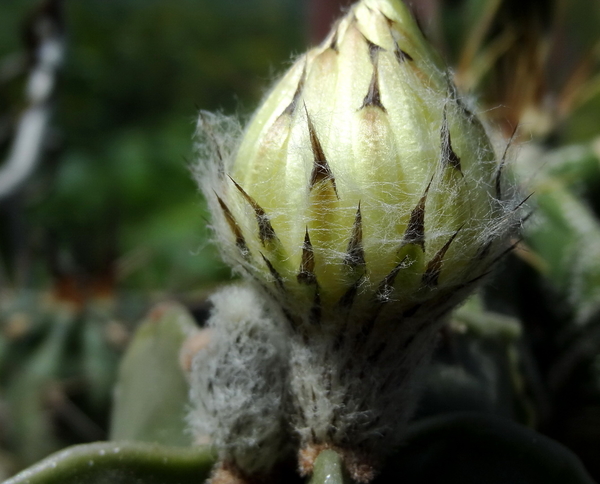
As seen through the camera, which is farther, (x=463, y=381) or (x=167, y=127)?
(x=167, y=127)

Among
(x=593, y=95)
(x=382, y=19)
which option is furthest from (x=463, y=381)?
(x=593, y=95)

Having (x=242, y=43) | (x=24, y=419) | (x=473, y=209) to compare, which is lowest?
(x=473, y=209)

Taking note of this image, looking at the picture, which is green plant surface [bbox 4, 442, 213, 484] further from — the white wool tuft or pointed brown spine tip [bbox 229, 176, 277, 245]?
pointed brown spine tip [bbox 229, 176, 277, 245]

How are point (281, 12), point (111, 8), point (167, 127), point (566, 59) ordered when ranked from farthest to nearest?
point (281, 12) → point (111, 8) → point (167, 127) → point (566, 59)

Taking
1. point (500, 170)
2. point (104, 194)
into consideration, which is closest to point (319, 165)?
point (500, 170)

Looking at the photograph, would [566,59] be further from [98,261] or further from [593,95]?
[98,261]

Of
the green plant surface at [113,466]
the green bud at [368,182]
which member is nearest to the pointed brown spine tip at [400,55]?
the green bud at [368,182]

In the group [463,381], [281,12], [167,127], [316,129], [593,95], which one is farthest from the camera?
[281,12]
